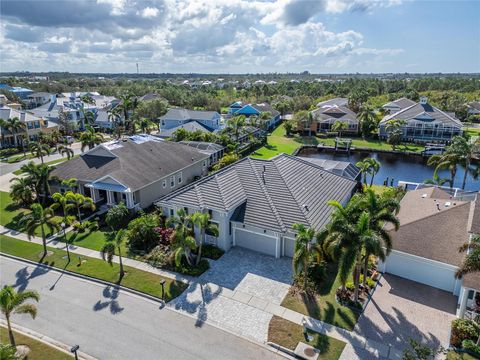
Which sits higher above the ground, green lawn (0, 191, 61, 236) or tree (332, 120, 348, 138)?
tree (332, 120, 348, 138)

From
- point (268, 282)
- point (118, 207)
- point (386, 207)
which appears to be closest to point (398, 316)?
point (386, 207)

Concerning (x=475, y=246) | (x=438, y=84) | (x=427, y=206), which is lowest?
(x=427, y=206)

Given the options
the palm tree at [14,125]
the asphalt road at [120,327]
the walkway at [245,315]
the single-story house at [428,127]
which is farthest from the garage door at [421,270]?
the palm tree at [14,125]

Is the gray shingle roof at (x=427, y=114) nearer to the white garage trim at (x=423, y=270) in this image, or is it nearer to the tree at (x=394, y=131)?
the tree at (x=394, y=131)


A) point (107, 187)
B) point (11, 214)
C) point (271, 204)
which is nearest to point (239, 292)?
point (271, 204)

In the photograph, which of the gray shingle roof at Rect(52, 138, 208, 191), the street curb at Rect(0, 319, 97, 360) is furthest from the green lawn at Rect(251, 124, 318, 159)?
the street curb at Rect(0, 319, 97, 360)

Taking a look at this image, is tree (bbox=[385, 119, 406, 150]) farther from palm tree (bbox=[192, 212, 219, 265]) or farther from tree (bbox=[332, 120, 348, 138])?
palm tree (bbox=[192, 212, 219, 265])

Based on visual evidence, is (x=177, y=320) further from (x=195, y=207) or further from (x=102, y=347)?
(x=195, y=207)
